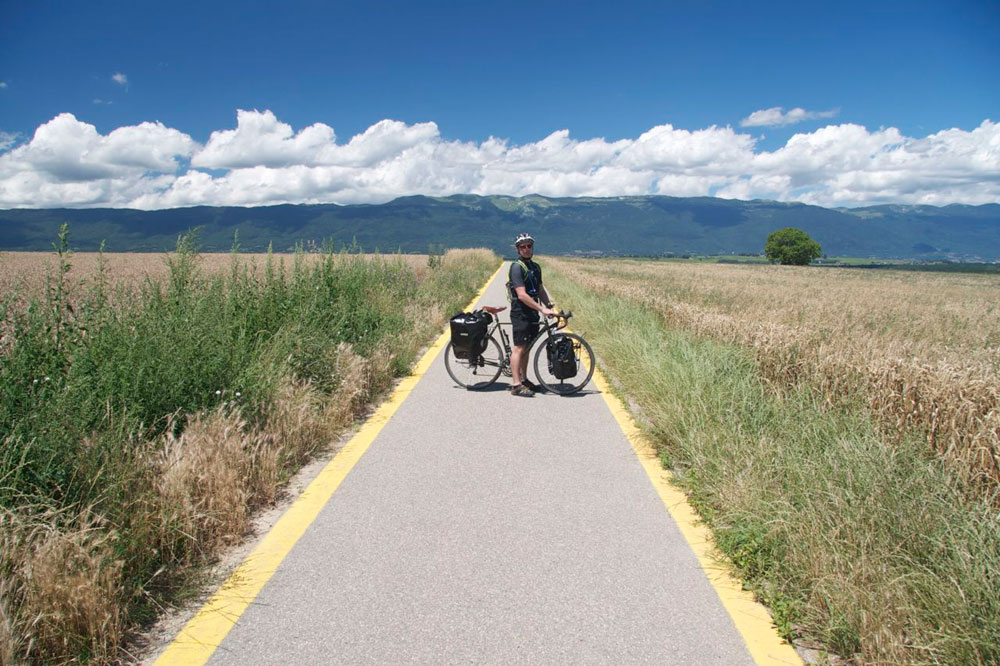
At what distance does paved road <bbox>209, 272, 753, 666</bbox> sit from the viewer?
8.70ft

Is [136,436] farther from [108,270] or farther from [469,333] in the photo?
[108,270]

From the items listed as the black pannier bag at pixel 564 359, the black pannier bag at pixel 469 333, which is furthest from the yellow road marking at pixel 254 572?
the black pannier bag at pixel 564 359

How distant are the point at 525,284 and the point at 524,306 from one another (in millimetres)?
341

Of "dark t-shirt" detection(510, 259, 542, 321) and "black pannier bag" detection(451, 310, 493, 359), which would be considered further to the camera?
"black pannier bag" detection(451, 310, 493, 359)

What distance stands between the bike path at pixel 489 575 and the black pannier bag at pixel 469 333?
2.81 meters

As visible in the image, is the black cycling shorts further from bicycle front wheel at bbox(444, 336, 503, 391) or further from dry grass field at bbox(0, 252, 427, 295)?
dry grass field at bbox(0, 252, 427, 295)

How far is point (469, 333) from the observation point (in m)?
8.10

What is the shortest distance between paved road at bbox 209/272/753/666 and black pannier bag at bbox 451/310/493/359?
111 inches

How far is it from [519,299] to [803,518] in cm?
476

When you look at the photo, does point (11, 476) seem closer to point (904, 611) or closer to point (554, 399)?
point (904, 611)

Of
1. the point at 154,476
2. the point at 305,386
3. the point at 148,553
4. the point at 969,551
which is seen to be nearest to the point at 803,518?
the point at 969,551

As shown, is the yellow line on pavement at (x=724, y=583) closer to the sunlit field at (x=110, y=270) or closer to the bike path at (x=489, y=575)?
the bike path at (x=489, y=575)

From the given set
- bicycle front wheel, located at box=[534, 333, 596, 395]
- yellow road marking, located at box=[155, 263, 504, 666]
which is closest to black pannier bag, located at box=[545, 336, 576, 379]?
bicycle front wheel, located at box=[534, 333, 596, 395]

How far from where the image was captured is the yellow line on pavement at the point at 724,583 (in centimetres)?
267
